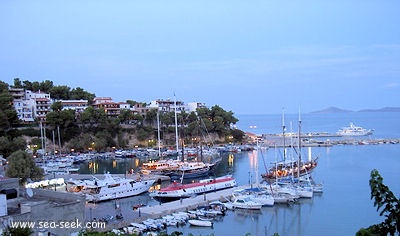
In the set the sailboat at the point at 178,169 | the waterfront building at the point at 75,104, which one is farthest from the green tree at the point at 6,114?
the sailboat at the point at 178,169

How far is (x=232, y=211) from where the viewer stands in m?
24.1

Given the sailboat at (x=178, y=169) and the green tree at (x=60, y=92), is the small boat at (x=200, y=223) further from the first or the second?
the green tree at (x=60, y=92)

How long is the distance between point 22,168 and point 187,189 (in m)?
10.8

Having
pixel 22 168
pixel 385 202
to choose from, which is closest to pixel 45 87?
pixel 22 168

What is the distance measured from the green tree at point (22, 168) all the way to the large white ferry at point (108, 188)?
2.81m

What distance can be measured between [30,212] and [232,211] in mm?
15838

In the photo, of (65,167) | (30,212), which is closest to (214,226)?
(30,212)

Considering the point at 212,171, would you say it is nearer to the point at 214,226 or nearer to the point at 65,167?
the point at 65,167

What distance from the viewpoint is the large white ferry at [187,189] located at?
27250mm

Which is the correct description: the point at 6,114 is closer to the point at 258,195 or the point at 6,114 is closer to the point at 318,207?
the point at 258,195

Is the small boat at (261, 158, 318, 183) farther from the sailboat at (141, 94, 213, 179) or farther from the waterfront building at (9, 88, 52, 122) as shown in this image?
the waterfront building at (9, 88, 52, 122)

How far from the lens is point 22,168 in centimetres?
2689

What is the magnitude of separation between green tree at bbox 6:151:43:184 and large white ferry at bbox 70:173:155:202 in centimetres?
281

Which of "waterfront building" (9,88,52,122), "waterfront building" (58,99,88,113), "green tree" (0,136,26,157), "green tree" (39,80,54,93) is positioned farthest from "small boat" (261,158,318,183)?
"green tree" (39,80,54,93)
